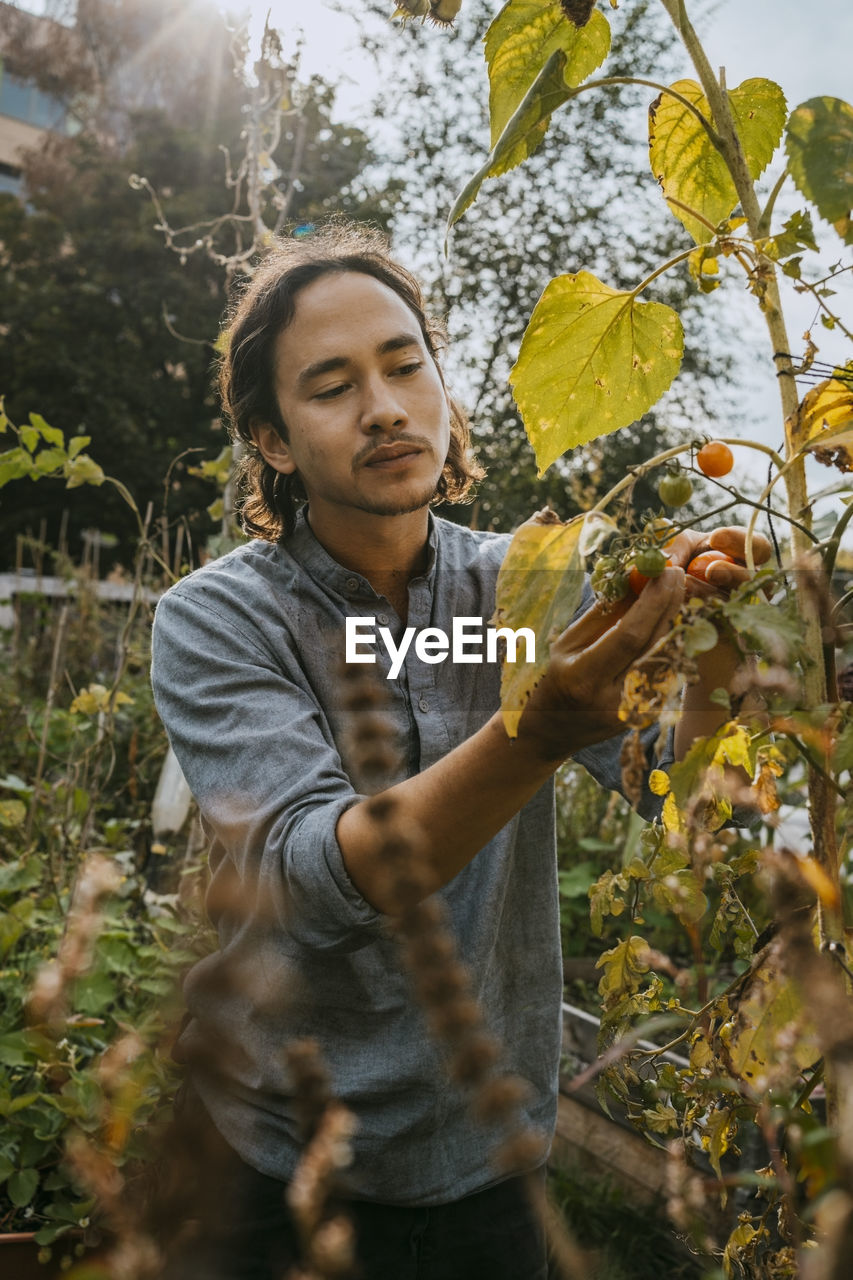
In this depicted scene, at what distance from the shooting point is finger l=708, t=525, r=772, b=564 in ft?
3.28

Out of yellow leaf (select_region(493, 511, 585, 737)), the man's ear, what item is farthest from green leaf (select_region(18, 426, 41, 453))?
yellow leaf (select_region(493, 511, 585, 737))

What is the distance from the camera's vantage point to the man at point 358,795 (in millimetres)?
1174

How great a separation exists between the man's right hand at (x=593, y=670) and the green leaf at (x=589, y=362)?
0.53 feet

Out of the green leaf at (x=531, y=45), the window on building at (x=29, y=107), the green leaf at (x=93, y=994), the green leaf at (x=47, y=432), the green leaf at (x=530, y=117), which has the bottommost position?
the green leaf at (x=93, y=994)

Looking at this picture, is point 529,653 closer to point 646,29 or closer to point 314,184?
point 646,29

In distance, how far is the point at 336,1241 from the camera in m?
0.44

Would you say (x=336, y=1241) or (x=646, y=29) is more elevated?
(x=646, y=29)

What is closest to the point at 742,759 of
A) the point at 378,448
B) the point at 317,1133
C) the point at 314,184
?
the point at 317,1133

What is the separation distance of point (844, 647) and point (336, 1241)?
53 centimetres

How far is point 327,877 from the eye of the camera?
1148 millimetres

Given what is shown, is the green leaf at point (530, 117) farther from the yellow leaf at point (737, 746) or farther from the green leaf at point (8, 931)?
the green leaf at point (8, 931)

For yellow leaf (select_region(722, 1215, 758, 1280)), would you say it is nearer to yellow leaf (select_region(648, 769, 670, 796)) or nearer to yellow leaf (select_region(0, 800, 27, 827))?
yellow leaf (select_region(648, 769, 670, 796))

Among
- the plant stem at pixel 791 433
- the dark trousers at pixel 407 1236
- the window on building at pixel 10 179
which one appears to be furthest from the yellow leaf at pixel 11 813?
the window on building at pixel 10 179

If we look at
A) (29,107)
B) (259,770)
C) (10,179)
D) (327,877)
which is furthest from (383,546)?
(29,107)
